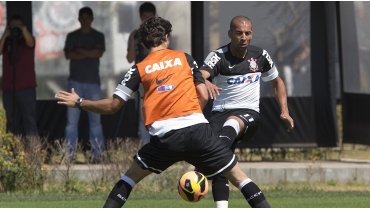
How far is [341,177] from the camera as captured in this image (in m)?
18.2

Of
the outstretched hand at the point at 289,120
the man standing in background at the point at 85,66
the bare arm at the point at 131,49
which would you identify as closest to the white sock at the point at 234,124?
the outstretched hand at the point at 289,120

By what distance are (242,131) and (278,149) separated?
747 cm

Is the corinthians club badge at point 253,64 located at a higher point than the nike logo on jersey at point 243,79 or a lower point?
higher

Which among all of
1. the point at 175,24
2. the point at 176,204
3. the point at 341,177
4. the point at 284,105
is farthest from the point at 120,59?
the point at 284,105

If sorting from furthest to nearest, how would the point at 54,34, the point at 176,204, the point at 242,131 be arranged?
the point at 54,34, the point at 176,204, the point at 242,131

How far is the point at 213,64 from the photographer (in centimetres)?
1330

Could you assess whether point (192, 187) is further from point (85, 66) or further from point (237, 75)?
point (85, 66)

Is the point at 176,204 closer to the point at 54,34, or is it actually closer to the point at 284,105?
the point at 284,105

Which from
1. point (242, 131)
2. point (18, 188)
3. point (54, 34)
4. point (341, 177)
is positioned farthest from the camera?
point (54, 34)

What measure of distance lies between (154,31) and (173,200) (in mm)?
4838

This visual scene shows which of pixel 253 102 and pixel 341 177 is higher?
pixel 253 102

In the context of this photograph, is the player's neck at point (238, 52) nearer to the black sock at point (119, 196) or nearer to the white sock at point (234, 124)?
the white sock at point (234, 124)

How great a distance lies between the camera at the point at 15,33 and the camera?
1858 centimetres

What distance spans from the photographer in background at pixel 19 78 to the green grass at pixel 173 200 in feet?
10.1
